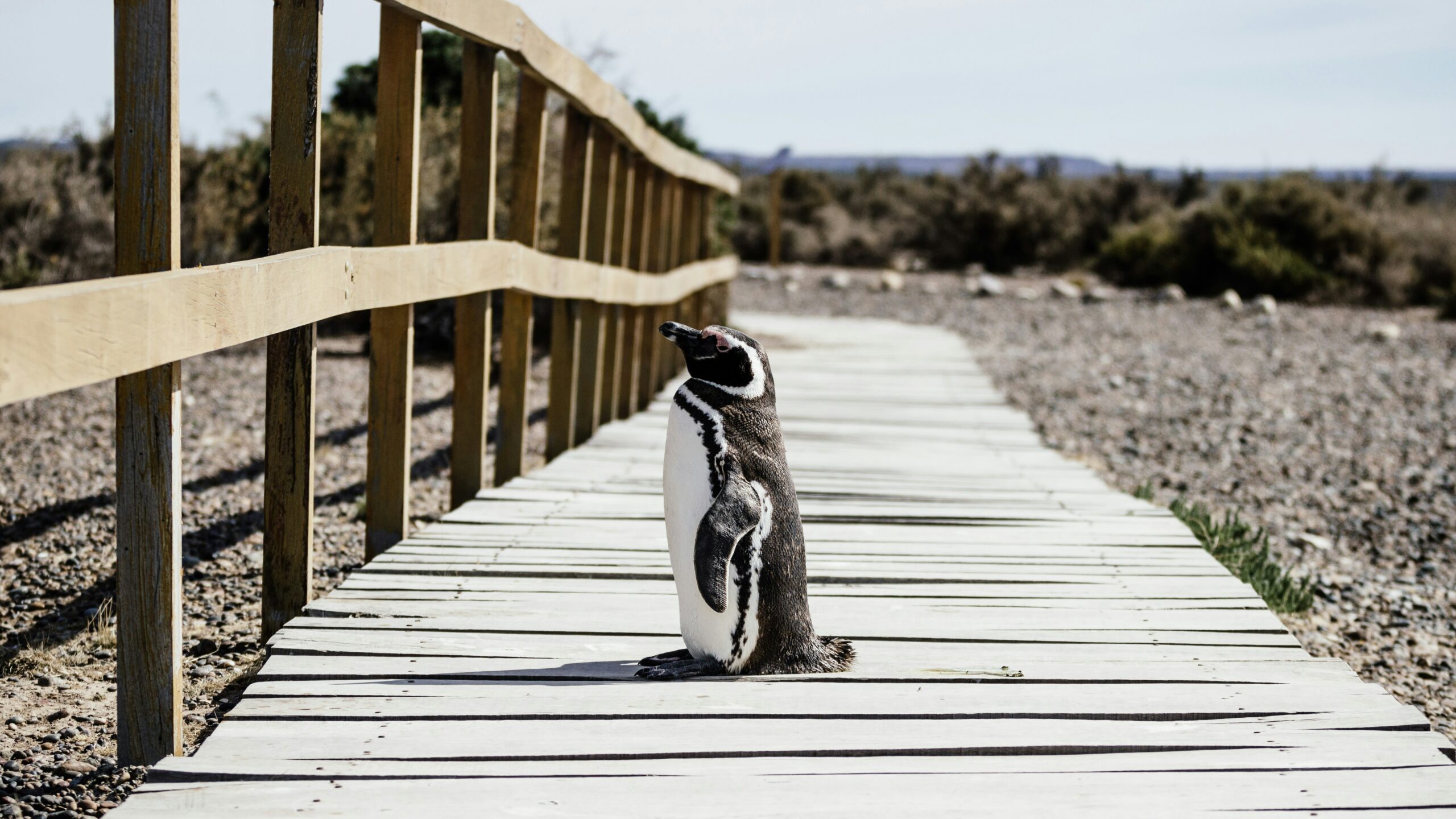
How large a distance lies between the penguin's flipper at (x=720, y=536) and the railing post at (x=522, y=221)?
8.00 feet

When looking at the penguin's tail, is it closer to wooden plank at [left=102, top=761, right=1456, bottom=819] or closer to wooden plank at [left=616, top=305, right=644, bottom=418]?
wooden plank at [left=102, top=761, right=1456, bottom=819]

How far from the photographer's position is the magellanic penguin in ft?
7.89

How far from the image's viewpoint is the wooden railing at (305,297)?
6.72 feet

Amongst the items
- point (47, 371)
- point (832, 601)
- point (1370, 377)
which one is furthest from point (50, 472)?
point (1370, 377)

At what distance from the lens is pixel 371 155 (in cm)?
980

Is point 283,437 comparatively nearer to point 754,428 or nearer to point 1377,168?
point 754,428

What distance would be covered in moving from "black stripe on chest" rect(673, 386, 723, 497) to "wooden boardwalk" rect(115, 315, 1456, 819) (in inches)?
17.1

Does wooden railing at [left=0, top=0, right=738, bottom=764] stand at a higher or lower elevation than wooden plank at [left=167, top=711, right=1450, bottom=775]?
higher

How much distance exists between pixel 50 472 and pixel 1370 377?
1074 centimetres

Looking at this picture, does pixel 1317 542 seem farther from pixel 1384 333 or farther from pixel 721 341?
pixel 1384 333

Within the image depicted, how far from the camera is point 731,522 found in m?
2.37

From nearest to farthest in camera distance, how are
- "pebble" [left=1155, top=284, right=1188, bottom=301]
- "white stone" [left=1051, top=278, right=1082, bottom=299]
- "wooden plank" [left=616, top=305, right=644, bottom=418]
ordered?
"wooden plank" [left=616, top=305, right=644, bottom=418]
"pebble" [left=1155, top=284, right=1188, bottom=301]
"white stone" [left=1051, top=278, right=1082, bottom=299]

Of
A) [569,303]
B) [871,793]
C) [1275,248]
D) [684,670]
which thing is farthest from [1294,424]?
[1275,248]

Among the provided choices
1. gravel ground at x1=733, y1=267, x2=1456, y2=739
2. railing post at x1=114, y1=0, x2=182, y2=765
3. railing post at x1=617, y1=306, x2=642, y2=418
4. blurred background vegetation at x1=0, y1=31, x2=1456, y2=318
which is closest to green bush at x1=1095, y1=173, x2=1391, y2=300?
blurred background vegetation at x1=0, y1=31, x2=1456, y2=318
